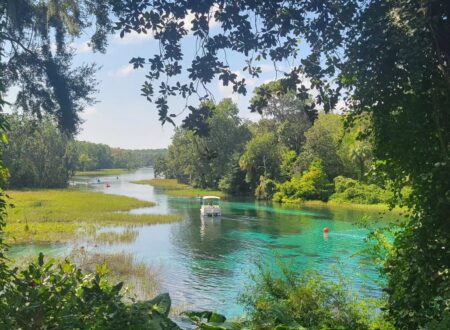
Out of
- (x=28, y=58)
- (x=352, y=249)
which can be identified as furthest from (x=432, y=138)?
(x=352, y=249)

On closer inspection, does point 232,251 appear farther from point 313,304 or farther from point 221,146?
point 221,146

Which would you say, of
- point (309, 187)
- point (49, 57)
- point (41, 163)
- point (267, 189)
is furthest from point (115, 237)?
point (41, 163)

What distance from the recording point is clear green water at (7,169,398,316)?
16.2 meters

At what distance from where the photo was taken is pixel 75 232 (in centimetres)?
2814

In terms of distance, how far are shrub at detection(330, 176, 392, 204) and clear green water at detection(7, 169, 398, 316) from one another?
37.1 feet

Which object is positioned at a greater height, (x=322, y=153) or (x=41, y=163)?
(x=322, y=153)

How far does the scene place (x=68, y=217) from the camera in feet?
113

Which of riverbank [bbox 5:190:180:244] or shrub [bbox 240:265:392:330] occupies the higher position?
shrub [bbox 240:265:392:330]

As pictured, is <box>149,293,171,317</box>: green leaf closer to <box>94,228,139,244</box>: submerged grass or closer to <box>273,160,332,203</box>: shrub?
<box>94,228,139,244</box>: submerged grass

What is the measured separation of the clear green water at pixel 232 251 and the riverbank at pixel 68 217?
221 centimetres

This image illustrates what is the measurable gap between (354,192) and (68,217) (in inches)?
1261

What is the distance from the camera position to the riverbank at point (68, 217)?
26.8m

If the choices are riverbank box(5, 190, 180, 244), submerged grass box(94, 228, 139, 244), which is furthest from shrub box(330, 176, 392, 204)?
submerged grass box(94, 228, 139, 244)

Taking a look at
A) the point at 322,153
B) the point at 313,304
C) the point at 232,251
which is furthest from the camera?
the point at 322,153
